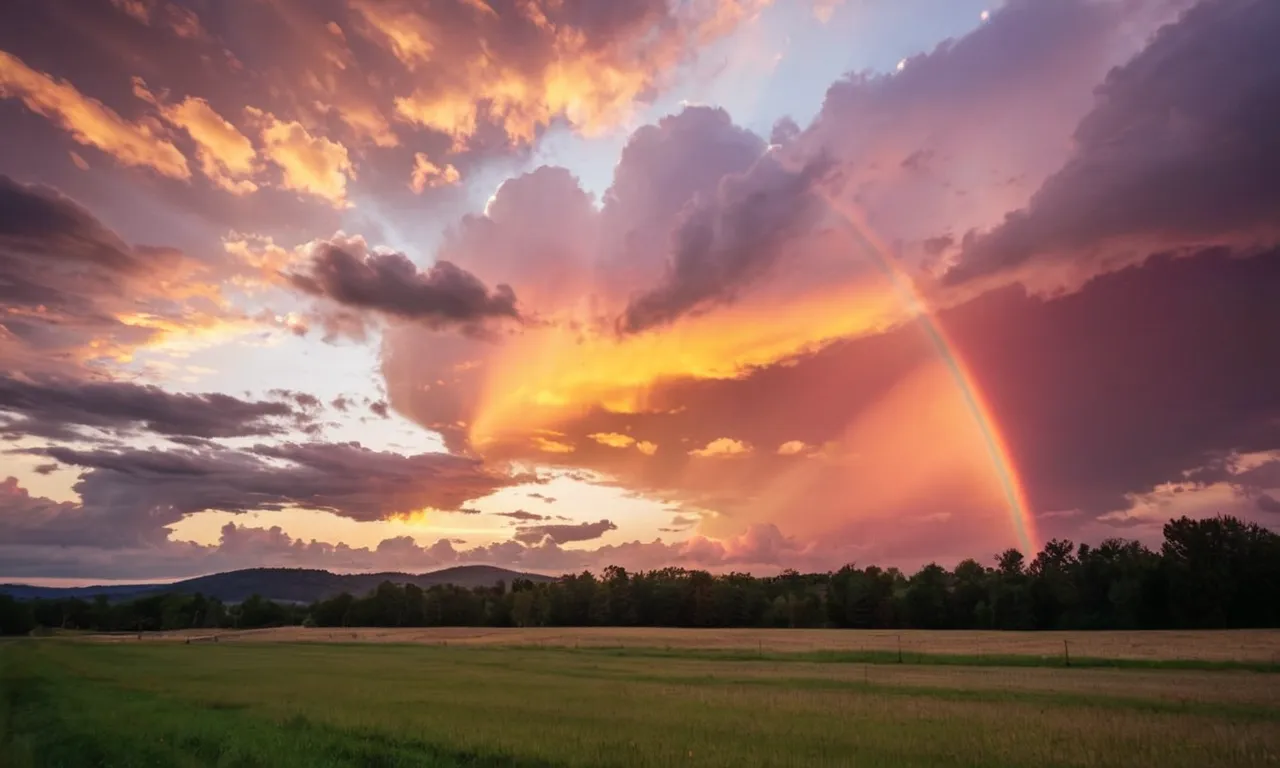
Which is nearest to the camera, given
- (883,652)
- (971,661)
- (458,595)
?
(971,661)

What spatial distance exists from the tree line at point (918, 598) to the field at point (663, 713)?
5563 cm

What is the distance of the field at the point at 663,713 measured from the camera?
18.0m

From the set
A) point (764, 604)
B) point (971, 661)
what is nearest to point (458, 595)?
Answer: point (764, 604)

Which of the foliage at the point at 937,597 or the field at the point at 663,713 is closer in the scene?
the field at the point at 663,713

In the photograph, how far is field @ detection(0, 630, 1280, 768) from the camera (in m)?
18.0

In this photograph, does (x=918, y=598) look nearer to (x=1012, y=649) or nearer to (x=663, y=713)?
(x=1012, y=649)

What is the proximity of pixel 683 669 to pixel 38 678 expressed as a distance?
1561 inches

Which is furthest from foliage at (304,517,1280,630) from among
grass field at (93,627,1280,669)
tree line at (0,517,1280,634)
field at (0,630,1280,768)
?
field at (0,630,1280,768)

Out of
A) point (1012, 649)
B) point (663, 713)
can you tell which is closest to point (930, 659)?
point (1012, 649)

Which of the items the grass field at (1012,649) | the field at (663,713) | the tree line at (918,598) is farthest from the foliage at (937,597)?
the field at (663,713)

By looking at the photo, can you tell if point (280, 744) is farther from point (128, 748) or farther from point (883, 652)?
point (883, 652)

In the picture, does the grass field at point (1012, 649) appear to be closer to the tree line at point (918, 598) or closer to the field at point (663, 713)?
the field at point (663, 713)

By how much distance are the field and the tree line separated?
5563 cm

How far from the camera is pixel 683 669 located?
1914 inches
